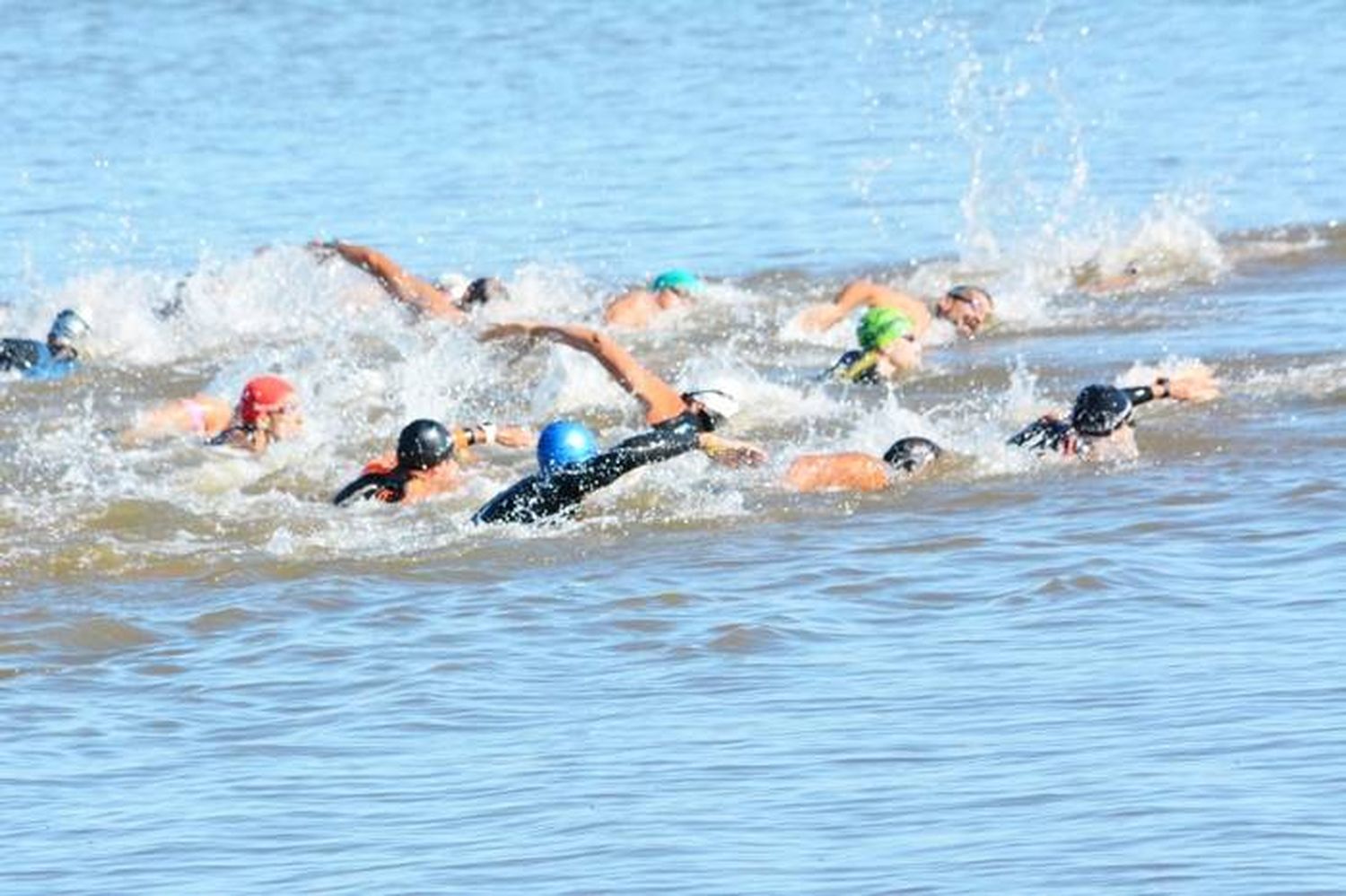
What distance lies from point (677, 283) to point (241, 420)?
456cm

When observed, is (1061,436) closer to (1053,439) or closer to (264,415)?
(1053,439)

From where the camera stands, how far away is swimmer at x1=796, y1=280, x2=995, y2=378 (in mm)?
17984

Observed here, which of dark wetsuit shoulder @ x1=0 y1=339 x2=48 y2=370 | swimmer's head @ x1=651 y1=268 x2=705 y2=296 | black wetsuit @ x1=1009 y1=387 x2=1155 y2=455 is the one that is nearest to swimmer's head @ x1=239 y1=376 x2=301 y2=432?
dark wetsuit shoulder @ x1=0 y1=339 x2=48 y2=370

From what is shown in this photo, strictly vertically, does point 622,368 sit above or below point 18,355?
below

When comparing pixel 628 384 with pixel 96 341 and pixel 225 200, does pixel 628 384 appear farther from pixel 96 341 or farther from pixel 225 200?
pixel 225 200

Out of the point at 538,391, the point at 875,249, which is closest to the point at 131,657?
the point at 538,391

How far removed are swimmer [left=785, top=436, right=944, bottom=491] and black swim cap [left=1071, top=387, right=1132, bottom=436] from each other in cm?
64

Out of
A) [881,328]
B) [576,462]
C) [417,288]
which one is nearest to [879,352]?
[881,328]

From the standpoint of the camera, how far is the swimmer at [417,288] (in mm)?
16641

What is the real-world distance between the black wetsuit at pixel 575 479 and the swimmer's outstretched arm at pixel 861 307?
485 cm

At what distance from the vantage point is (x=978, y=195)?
76.6 ft

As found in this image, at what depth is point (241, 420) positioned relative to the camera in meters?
15.1

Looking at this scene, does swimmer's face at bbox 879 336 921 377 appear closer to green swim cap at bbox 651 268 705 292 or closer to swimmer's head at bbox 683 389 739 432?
green swim cap at bbox 651 268 705 292

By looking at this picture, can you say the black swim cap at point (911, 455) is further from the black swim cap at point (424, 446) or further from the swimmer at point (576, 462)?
the black swim cap at point (424, 446)
